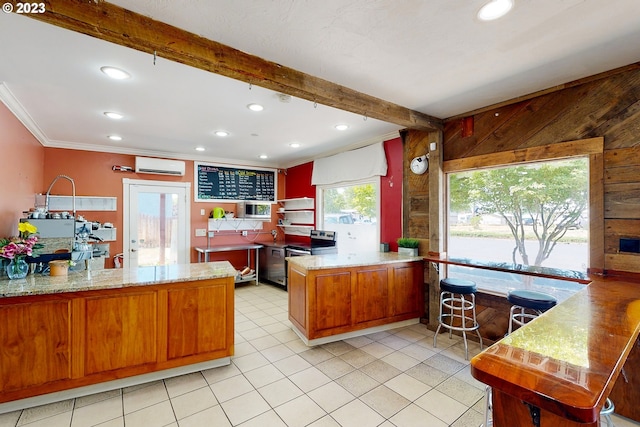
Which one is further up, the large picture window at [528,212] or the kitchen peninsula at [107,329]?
the large picture window at [528,212]

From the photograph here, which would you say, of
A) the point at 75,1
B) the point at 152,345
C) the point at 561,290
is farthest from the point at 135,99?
the point at 561,290

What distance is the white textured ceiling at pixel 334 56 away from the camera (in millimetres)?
1608

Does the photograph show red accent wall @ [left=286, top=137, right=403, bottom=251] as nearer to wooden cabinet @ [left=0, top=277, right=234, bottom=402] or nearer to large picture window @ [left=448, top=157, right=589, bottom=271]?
large picture window @ [left=448, top=157, right=589, bottom=271]

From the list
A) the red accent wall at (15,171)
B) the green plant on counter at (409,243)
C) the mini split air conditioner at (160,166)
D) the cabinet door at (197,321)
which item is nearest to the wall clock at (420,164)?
the green plant on counter at (409,243)

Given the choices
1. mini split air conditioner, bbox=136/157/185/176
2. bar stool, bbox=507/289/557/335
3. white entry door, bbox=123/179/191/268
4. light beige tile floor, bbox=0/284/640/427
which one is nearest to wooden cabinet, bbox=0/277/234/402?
light beige tile floor, bbox=0/284/640/427

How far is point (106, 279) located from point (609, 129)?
13.7 feet

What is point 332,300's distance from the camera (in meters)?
3.04

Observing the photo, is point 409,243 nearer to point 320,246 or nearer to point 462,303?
point 462,303

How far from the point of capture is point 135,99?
278cm

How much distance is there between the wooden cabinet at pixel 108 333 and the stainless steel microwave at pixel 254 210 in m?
3.09

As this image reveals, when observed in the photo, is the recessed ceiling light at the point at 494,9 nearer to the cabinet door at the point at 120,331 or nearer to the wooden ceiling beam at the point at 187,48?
the wooden ceiling beam at the point at 187,48

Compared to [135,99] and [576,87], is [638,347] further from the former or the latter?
[135,99]

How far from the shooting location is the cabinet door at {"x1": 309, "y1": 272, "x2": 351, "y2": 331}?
2963 mm

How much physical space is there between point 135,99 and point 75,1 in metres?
1.42
